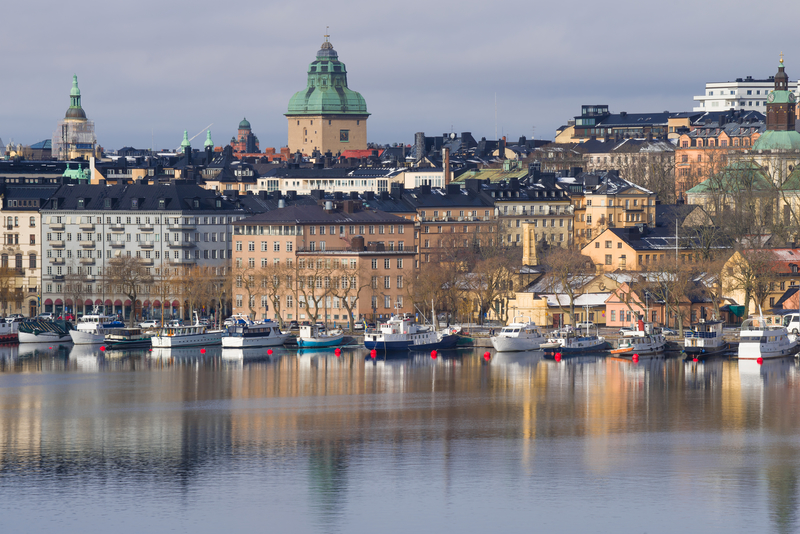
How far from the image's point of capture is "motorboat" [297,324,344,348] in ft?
300

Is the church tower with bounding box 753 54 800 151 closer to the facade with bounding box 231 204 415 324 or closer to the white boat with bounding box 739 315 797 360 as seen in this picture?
the facade with bounding box 231 204 415 324

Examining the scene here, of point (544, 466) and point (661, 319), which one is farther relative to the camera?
point (661, 319)

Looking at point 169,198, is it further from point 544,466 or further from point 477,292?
point 544,466

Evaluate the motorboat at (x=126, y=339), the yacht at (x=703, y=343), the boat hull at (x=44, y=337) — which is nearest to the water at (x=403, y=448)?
the yacht at (x=703, y=343)

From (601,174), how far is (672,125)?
52758 mm

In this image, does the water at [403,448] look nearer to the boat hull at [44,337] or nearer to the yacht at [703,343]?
the yacht at [703,343]

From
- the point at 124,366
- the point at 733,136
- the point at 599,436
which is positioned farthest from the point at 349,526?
the point at 733,136

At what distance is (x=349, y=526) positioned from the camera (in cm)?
4634

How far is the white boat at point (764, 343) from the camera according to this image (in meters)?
83.0

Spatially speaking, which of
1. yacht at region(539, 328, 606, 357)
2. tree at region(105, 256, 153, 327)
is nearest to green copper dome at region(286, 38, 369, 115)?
tree at region(105, 256, 153, 327)

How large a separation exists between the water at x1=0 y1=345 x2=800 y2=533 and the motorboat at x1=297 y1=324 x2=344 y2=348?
964 centimetres

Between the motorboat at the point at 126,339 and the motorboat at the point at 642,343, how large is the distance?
950 inches

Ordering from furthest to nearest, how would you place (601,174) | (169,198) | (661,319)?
1. (601,174)
2. (169,198)
3. (661,319)

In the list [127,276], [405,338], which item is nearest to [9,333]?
[127,276]
